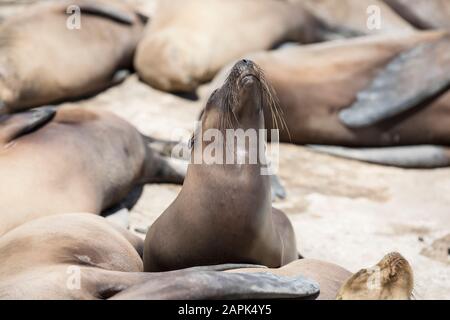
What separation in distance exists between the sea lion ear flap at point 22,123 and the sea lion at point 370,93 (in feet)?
5.05

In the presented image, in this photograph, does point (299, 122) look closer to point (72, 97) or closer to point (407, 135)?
point (407, 135)

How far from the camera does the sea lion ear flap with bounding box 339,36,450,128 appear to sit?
6.14 meters

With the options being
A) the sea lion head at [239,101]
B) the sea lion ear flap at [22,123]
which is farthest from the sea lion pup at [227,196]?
the sea lion ear flap at [22,123]

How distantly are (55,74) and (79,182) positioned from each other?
228 centimetres

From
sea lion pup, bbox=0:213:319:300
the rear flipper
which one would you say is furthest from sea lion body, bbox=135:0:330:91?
sea lion pup, bbox=0:213:319:300

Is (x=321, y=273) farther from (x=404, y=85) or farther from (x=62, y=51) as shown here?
(x=62, y=51)

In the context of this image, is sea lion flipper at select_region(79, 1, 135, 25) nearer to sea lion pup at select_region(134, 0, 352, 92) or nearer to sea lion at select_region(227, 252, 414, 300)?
sea lion pup at select_region(134, 0, 352, 92)

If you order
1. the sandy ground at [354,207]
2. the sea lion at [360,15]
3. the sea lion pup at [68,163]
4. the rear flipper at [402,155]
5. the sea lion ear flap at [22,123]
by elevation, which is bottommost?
the sandy ground at [354,207]

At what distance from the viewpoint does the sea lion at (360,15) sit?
7.64 meters

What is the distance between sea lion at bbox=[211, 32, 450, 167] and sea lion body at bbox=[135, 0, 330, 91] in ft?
2.67

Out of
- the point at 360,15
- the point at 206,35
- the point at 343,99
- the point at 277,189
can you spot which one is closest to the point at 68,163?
the point at 277,189

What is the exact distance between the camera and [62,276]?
122 inches

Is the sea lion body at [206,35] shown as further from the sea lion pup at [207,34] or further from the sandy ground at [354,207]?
the sandy ground at [354,207]
